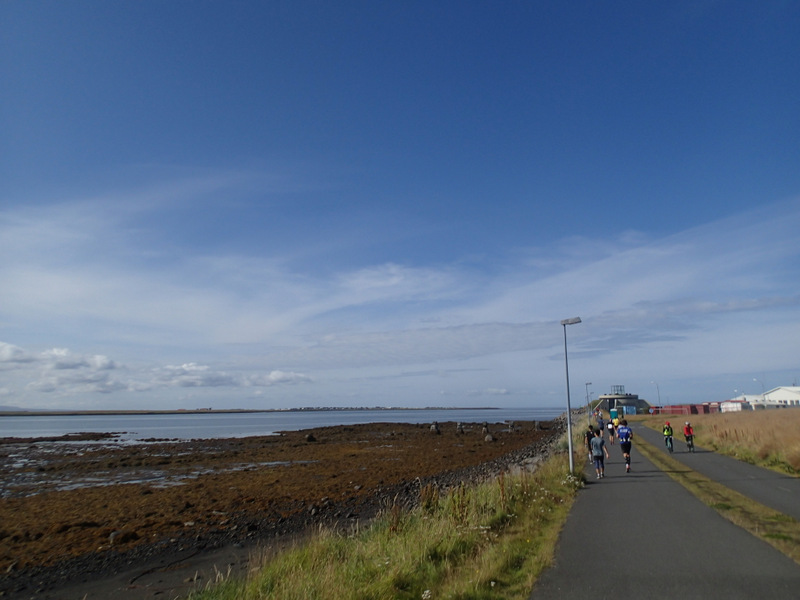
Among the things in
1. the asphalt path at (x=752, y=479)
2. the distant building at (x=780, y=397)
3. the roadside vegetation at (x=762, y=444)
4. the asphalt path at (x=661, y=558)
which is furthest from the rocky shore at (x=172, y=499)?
the distant building at (x=780, y=397)

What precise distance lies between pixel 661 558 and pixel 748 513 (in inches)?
180

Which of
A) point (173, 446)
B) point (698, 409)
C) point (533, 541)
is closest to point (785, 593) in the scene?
point (533, 541)

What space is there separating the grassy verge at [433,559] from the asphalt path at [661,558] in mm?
375

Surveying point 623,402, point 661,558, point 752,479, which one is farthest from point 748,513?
point 623,402

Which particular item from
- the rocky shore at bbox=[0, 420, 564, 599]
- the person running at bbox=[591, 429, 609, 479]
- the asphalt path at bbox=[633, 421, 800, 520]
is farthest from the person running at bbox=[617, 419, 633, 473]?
the rocky shore at bbox=[0, 420, 564, 599]

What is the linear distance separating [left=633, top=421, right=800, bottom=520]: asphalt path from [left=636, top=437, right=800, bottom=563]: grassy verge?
324 millimetres

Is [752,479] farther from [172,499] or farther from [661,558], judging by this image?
[172,499]

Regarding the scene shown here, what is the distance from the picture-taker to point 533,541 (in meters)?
9.22

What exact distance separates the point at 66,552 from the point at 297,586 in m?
10.4

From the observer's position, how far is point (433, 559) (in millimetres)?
8422

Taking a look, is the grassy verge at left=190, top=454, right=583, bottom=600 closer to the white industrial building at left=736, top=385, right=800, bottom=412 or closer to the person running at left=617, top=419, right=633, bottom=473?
the person running at left=617, top=419, right=633, bottom=473

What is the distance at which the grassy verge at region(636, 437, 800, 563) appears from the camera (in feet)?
27.9

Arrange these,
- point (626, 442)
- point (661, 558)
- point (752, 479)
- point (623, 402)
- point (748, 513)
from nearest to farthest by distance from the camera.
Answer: point (661, 558) < point (748, 513) < point (752, 479) < point (626, 442) < point (623, 402)

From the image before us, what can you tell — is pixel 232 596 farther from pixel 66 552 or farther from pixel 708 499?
pixel 708 499
